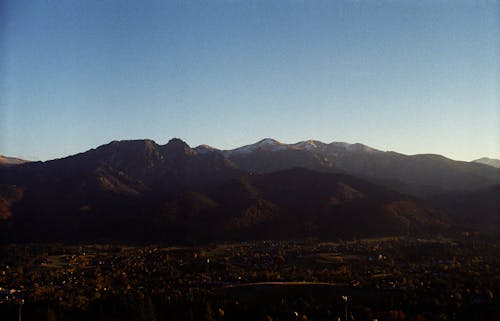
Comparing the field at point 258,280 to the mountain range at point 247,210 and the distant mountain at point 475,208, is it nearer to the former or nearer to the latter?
the mountain range at point 247,210

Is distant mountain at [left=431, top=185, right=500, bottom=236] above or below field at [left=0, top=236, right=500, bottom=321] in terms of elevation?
above

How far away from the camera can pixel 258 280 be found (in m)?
80.8

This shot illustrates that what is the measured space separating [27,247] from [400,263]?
91.2 m

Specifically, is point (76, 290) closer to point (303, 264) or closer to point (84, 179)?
point (303, 264)

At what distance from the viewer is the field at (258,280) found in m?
56.6

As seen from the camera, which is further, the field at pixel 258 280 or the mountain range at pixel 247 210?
the mountain range at pixel 247 210

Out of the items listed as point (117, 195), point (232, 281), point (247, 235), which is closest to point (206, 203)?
point (247, 235)

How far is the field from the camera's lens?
5656 cm

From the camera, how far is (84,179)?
191000mm

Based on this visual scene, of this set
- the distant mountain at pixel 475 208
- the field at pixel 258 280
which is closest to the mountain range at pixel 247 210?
the distant mountain at pixel 475 208

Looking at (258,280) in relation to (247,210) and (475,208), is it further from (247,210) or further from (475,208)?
(475,208)

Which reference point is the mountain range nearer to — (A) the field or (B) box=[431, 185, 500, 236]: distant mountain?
(B) box=[431, 185, 500, 236]: distant mountain

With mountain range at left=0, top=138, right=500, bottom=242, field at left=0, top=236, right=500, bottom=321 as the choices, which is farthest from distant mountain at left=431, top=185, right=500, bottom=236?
field at left=0, top=236, right=500, bottom=321

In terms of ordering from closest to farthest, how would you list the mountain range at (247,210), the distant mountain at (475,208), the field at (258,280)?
the field at (258,280) → the distant mountain at (475,208) → the mountain range at (247,210)
